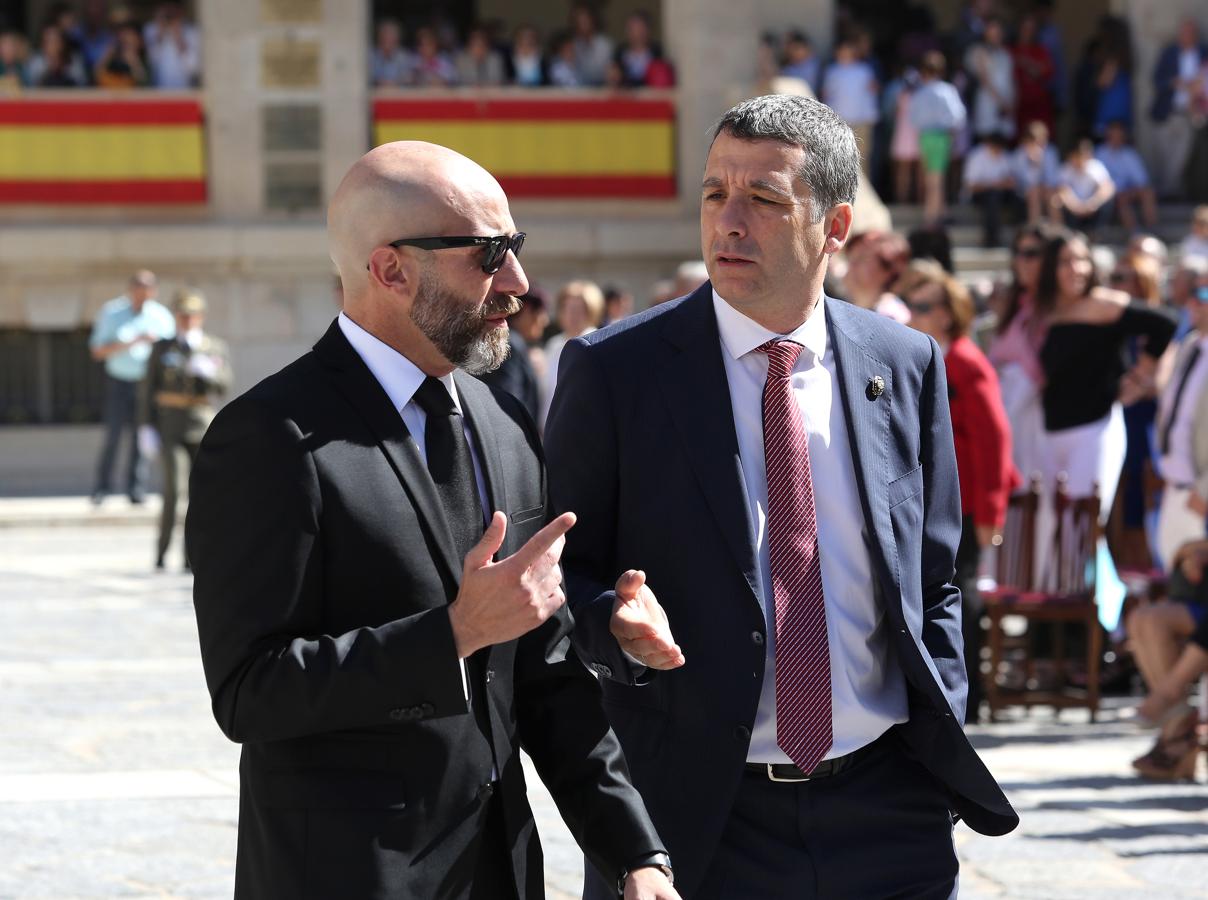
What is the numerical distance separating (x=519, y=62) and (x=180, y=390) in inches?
371

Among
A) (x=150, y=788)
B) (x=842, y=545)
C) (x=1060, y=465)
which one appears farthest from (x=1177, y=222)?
(x=842, y=545)

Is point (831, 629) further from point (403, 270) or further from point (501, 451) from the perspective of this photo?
point (403, 270)

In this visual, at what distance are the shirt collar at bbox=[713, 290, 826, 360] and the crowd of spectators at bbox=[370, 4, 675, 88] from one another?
19.1 m

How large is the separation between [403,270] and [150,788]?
463 centimetres

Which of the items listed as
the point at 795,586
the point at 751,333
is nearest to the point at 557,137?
the point at 751,333

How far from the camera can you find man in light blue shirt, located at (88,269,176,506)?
1778 cm

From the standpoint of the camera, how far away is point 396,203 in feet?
10.4

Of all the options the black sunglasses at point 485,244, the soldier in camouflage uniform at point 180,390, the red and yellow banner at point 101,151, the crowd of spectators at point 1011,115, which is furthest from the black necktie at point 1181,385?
the red and yellow banner at point 101,151

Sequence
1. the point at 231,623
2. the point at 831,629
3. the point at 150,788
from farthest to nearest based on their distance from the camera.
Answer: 1. the point at 150,788
2. the point at 831,629
3. the point at 231,623

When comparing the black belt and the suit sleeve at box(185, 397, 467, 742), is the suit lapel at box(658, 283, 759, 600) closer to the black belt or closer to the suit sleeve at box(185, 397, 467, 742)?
the black belt

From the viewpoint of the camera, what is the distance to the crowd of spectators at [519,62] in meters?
22.7

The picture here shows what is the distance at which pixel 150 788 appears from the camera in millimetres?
7379

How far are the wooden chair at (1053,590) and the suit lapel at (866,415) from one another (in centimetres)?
516

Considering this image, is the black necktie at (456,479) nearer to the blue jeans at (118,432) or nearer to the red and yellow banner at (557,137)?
the blue jeans at (118,432)
